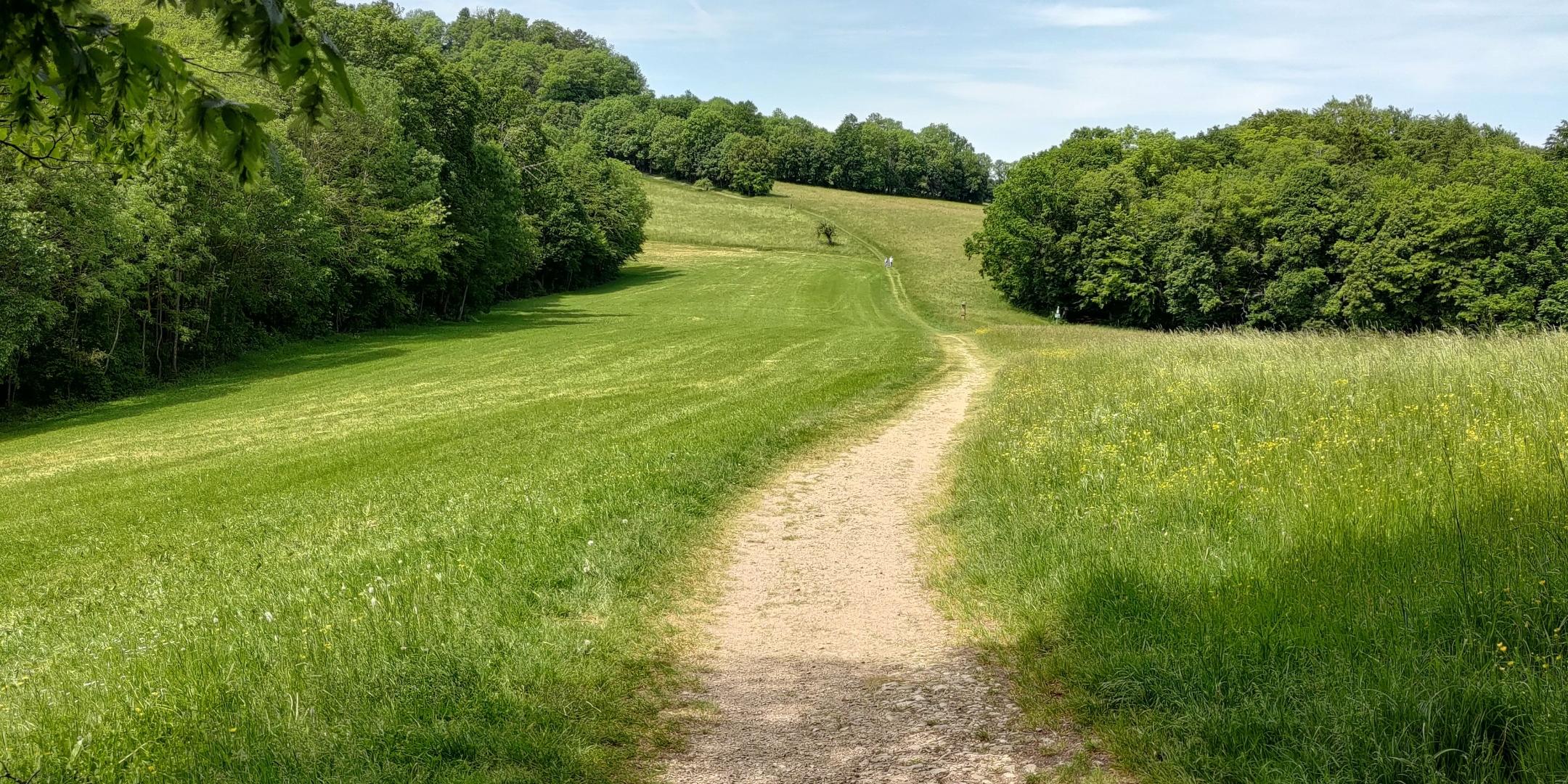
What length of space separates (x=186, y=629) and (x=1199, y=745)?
277 inches

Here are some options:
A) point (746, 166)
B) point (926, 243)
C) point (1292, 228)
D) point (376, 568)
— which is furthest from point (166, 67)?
point (746, 166)

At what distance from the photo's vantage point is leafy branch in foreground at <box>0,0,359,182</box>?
2.83 meters

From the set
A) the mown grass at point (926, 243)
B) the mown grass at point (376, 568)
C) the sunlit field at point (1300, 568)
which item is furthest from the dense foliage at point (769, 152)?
the sunlit field at point (1300, 568)

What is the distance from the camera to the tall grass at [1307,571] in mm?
4082

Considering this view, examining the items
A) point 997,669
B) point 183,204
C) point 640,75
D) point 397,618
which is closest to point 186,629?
point 397,618

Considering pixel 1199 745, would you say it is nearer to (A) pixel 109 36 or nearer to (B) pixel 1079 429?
(A) pixel 109 36

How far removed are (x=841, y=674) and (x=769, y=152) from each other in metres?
132

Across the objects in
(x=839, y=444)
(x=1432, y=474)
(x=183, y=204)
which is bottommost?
(x=839, y=444)

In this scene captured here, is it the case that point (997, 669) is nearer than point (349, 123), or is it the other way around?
point (997, 669)

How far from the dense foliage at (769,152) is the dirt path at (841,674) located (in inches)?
4851

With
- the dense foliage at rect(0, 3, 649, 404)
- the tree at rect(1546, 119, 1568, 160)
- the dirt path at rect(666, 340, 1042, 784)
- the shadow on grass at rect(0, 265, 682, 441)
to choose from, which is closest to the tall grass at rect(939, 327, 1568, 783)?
the dirt path at rect(666, 340, 1042, 784)

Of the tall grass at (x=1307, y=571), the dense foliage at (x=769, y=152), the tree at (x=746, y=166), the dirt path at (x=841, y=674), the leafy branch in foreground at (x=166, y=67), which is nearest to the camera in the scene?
the leafy branch in foreground at (x=166, y=67)

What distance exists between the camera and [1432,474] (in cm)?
689

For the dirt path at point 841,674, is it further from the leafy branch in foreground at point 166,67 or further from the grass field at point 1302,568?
the leafy branch in foreground at point 166,67
